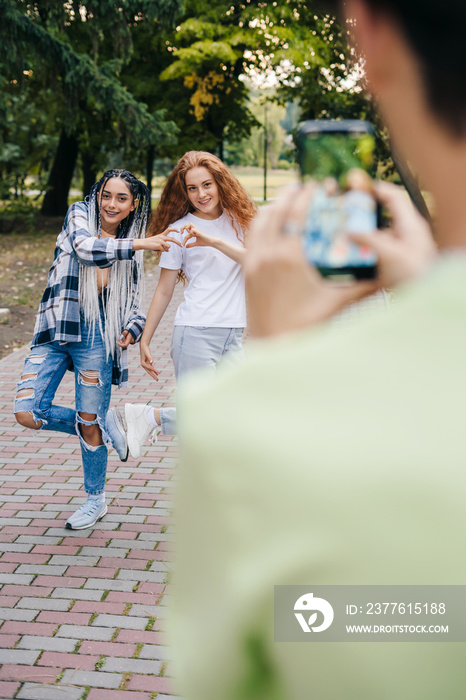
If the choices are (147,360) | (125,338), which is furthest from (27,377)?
(147,360)

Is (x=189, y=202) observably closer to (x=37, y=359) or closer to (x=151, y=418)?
(x=37, y=359)

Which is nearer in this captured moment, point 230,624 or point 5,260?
point 230,624

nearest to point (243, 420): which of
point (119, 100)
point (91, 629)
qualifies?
point (91, 629)

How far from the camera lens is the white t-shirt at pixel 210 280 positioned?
450 centimetres

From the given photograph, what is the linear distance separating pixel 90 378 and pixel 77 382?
9 centimetres

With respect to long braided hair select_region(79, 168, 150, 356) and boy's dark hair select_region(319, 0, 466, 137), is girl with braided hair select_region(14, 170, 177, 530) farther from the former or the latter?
boy's dark hair select_region(319, 0, 466, 137)

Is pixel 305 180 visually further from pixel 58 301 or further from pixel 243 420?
pixel 58 301

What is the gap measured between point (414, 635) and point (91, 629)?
3.23m

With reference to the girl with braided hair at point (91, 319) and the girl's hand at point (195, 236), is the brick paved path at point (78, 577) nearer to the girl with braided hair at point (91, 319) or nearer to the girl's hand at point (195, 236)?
Answer: the girl with braided hair at point (91, 319)

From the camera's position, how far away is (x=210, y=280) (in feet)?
14.9

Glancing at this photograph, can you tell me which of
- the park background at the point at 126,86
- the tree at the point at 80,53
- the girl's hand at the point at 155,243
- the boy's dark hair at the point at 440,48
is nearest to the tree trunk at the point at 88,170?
the park background at the point at 126,86

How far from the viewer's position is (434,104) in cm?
70

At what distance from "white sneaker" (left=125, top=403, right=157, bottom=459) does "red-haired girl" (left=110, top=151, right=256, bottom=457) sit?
1.76 ft

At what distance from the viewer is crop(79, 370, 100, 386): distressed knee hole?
4410 millimetres
